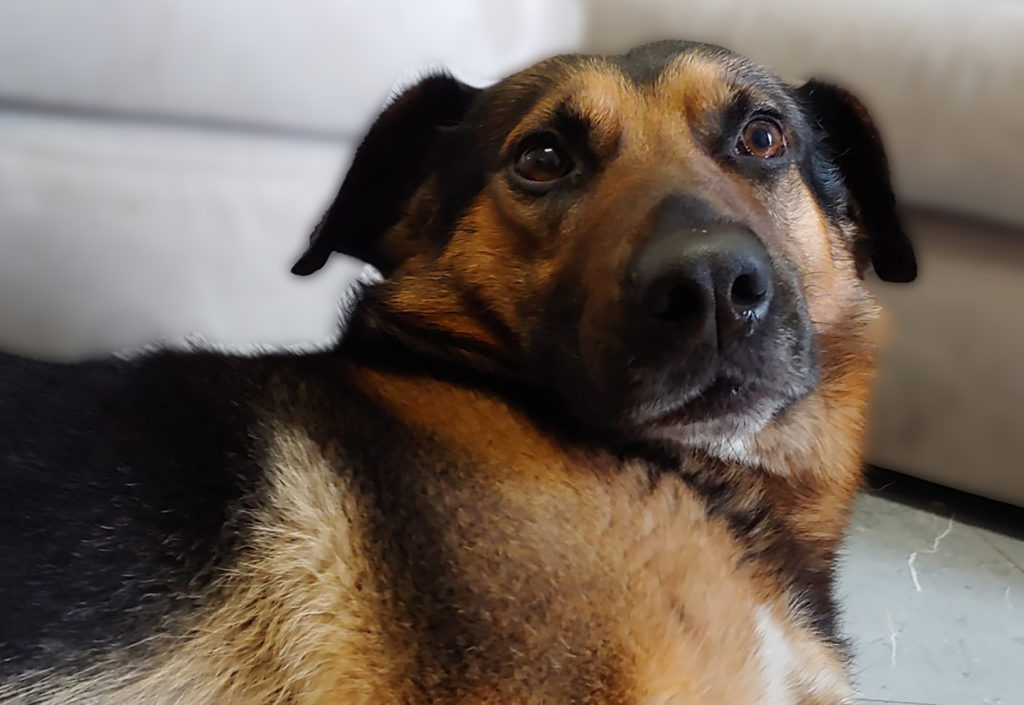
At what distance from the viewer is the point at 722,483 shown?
1038 millimetres

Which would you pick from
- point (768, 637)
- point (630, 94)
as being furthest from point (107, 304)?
point (768, 637)

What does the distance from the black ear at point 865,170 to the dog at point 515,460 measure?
14 cm

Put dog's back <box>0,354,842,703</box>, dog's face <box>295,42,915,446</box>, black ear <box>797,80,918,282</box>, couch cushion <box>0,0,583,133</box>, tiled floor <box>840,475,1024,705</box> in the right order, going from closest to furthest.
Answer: dog's back <box>0,354,842,703</box>, dog's face <box>295,42,915,446</box>, black ear <box>797,80,918,282</box>, tiled floor <box>840,475,1024,705</box>, couch cushion <box>0,0,583,133</box>

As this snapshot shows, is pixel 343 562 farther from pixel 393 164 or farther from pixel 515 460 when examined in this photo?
pixel 393 164

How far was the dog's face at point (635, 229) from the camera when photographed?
94 cm

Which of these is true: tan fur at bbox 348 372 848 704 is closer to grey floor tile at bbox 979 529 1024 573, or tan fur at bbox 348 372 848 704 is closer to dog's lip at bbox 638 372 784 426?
dog's lip at bbox 638 372 784 426

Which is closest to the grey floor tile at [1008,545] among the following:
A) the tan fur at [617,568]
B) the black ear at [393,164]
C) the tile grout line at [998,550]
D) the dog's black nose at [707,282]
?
the tile grout line at [998,550]

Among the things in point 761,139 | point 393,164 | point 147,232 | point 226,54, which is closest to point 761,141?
point 761,139

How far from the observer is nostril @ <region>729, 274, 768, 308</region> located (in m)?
0.90

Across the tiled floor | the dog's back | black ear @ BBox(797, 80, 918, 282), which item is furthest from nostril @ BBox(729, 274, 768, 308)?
the tiled floor

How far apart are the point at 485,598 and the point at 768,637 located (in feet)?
1.04

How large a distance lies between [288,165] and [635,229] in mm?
1061

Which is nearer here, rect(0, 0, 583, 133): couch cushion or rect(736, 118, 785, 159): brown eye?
rect(736, 118, 785, 159): brown eye

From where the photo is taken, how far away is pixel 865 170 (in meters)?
1.35
